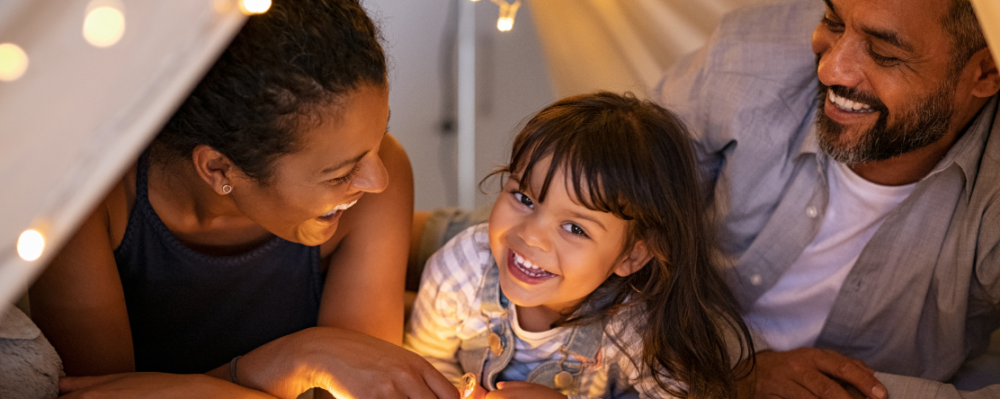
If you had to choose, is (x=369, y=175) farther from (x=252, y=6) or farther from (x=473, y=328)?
(x=473, y=328)

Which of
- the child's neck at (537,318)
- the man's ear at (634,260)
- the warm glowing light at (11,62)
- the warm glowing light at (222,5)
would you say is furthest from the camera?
the child's neck at (537,318)

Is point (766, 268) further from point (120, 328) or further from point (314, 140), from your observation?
point (120, 328)

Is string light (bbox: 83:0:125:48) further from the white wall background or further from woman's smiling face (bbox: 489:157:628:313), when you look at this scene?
the white wall background

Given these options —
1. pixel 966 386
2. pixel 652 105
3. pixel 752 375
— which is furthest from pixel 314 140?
pixel 966 386

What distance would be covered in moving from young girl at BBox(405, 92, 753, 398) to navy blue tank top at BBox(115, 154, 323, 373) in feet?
0.78

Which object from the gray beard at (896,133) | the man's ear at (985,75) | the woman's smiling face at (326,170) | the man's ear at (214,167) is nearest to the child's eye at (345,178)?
the woman's smiling face at (326,170)

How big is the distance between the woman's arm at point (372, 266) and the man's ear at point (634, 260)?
1.28 ft

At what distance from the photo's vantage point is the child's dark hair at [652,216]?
110cm

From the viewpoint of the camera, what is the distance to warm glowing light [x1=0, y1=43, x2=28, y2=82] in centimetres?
56

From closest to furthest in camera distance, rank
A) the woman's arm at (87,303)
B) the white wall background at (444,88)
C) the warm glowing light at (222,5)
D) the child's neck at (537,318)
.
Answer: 1. the warm glowing light at (222,5)
2. the woman's arm at (87,303)
3. the child's neck at (537,318)
4. the white wall background at (444,88)

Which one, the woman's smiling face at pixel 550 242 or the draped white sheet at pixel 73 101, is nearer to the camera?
the draped white sheet at pixel 73 101

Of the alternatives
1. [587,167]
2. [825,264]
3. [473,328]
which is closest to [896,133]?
[825,264]

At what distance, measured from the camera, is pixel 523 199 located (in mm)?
1169

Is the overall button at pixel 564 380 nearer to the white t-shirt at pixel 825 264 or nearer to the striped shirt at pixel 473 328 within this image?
the striped shirt at pixel 473 328
